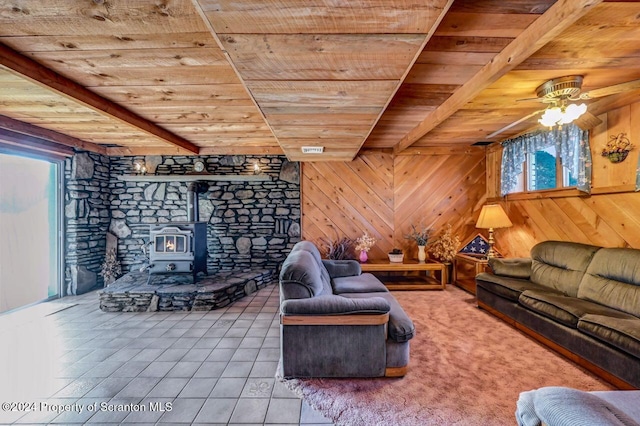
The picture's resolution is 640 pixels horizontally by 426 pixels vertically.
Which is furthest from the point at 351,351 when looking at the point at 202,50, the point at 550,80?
the point at 550,80

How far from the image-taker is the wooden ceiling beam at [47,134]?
10.5ft

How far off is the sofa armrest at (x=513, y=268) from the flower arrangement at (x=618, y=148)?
1382mm

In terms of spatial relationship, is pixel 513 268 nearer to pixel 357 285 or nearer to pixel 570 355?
pixel 570 355

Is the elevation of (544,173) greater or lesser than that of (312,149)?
lesser

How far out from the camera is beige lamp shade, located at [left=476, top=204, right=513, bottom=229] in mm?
3814

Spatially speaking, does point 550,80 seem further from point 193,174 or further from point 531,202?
point 193,174

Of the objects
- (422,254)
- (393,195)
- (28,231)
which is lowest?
(422,254)

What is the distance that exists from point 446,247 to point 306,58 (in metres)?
3.88

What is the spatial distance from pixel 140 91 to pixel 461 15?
2630 mm

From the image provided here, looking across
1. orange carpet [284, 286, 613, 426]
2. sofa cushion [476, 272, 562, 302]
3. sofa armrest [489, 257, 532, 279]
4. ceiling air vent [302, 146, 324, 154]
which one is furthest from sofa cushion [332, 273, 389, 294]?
ceiling air vent [302, 146, 324, 154]

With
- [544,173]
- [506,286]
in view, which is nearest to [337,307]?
[506,286]

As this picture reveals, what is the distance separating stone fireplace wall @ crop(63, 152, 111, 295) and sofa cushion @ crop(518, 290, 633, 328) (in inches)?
239

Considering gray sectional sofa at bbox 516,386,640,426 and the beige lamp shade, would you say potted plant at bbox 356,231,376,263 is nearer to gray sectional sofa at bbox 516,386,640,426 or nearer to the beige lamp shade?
the beige lamp shade

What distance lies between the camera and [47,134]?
11.9 ft
